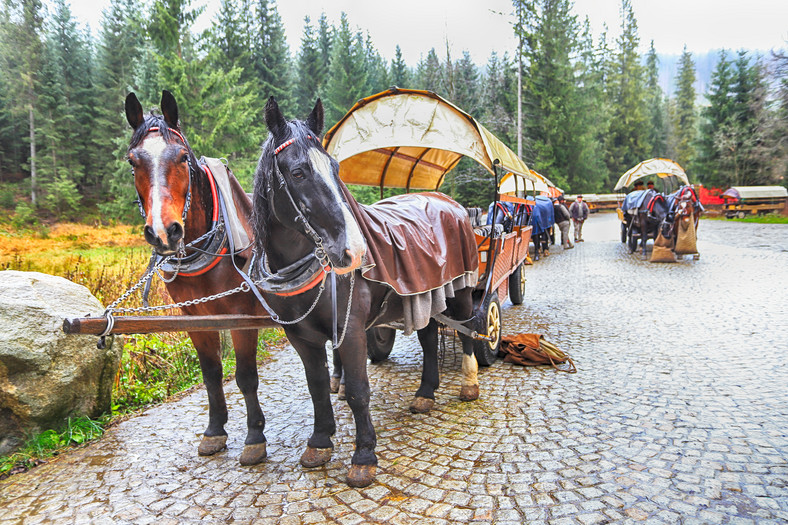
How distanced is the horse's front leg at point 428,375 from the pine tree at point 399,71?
37.1 metres

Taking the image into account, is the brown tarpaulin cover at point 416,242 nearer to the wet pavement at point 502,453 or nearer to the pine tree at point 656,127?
the wet pavement at point 502,453

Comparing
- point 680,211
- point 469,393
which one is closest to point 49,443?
point 469,393

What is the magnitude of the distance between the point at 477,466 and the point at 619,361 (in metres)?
2.95

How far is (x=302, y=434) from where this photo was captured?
12.0ft

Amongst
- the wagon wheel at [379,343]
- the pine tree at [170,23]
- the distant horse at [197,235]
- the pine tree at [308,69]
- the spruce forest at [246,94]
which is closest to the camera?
the distant horse at [197,235]

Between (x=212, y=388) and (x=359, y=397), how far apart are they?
131 cm

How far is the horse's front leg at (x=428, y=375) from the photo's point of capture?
13.0ft

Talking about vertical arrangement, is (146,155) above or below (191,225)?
above

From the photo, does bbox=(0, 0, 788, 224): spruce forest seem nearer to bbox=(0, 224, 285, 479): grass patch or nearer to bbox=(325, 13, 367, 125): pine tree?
bbox=(325, 13, 367, 125): pine tree

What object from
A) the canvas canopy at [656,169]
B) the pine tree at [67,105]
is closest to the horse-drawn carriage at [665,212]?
the canvas canopy at [656,169]

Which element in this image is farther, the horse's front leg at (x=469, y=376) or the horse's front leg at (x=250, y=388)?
the horse's front leg at (x=469, y=376)

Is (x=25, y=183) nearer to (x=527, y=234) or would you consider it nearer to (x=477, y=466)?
(x=527, y=234)

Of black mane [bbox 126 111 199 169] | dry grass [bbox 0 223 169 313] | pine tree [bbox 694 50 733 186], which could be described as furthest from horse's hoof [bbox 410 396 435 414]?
pine tree [bbox 694 50 733 186]

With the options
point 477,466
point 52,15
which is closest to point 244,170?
point 477,466
